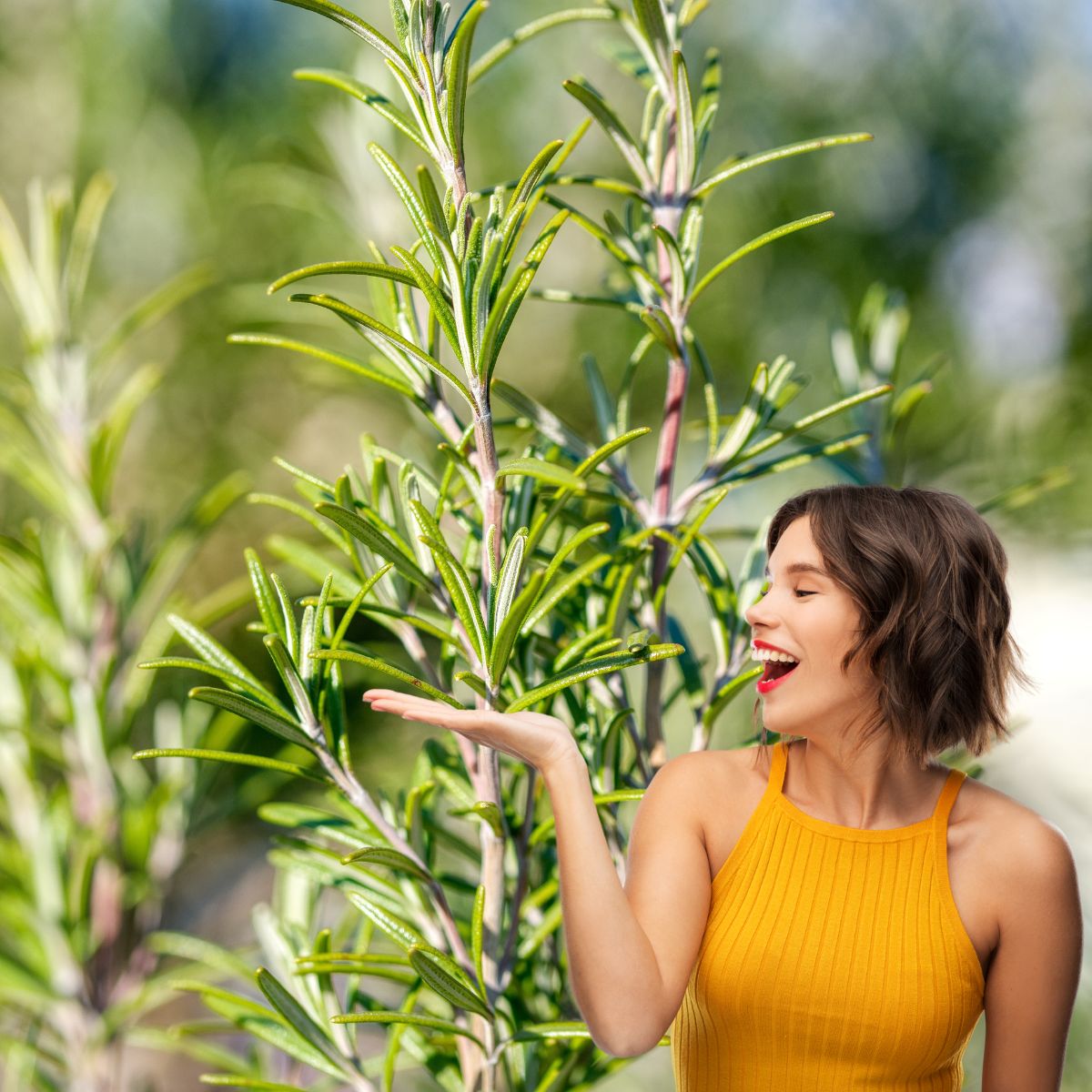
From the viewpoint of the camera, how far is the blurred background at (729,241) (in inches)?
34.5

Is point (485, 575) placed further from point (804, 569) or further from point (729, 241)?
point (729, 241)

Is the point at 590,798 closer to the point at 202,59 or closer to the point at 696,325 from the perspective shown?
the point at 696,325

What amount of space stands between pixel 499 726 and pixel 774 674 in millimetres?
155

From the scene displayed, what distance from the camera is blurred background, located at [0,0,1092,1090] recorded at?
88cm

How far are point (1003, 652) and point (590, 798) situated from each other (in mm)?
238

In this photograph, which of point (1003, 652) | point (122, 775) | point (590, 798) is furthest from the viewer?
point (122, 775)

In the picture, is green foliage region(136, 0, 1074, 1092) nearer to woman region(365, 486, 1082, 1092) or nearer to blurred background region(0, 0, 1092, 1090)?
woman region(365, 486, 1082, 1092)

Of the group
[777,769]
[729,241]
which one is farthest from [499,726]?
[729,241]

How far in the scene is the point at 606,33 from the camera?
3.16ft

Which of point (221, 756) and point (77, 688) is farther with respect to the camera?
point (77, 688)

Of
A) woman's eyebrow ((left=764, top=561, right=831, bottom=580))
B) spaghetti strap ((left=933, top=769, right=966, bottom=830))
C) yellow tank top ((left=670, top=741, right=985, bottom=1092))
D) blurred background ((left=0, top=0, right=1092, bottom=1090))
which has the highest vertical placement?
blurred background ((left=0, top=0, right=1092, bottom=1090))

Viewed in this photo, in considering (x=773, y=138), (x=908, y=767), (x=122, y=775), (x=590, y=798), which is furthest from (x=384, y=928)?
(x=773, y=138)

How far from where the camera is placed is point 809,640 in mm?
445

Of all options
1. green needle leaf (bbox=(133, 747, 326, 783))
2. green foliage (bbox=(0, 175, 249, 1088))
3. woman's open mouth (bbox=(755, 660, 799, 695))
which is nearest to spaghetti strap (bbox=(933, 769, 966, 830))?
woman's open mouth (bbox=(755, 660, 799, 695))
